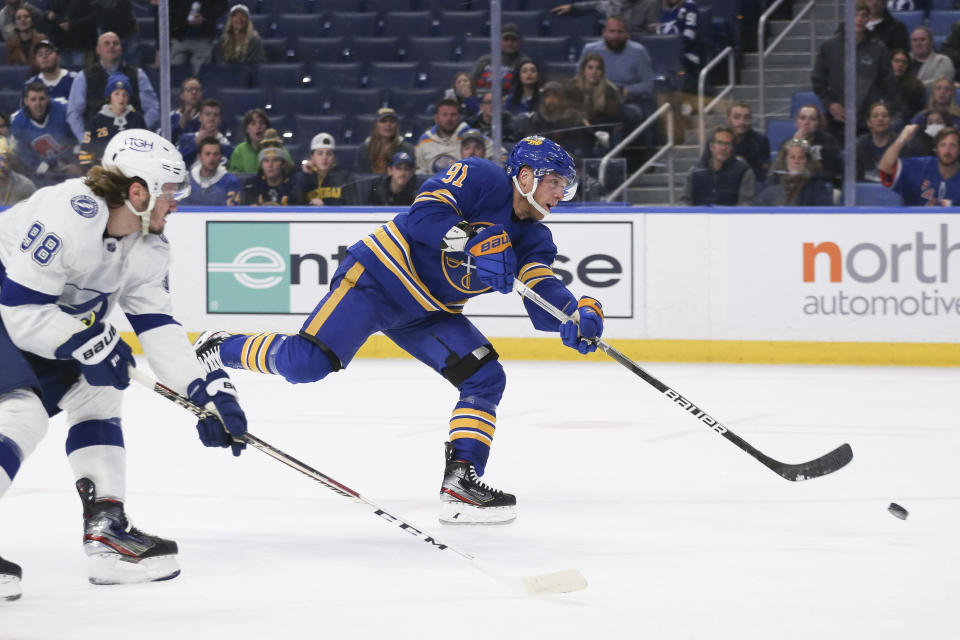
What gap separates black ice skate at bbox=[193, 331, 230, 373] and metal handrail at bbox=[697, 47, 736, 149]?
3.92 meters

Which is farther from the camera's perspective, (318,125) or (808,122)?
(318,125)

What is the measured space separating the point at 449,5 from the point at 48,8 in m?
2.52

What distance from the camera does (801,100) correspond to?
7.62 metres

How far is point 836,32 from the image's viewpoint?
757cm

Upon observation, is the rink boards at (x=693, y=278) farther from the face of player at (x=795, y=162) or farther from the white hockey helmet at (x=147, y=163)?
the white hockey helmet at (x=147, y=163)

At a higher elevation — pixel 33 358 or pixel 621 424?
pixel 33 358

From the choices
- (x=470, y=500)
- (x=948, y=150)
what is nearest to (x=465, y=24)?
(x=948, y=150)

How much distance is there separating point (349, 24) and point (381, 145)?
0.82 meters

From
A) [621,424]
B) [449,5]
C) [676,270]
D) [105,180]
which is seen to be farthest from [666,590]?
[449,5]

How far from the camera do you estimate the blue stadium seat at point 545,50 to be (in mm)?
7938

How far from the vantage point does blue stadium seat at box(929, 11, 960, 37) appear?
7.57 metres

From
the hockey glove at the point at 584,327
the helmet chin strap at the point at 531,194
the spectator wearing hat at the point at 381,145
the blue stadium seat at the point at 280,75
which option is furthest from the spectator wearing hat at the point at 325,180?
the hockey glove at the point at 584,327

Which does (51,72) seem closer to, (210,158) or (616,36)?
(210,158)

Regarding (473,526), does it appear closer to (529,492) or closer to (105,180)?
(529,492)
